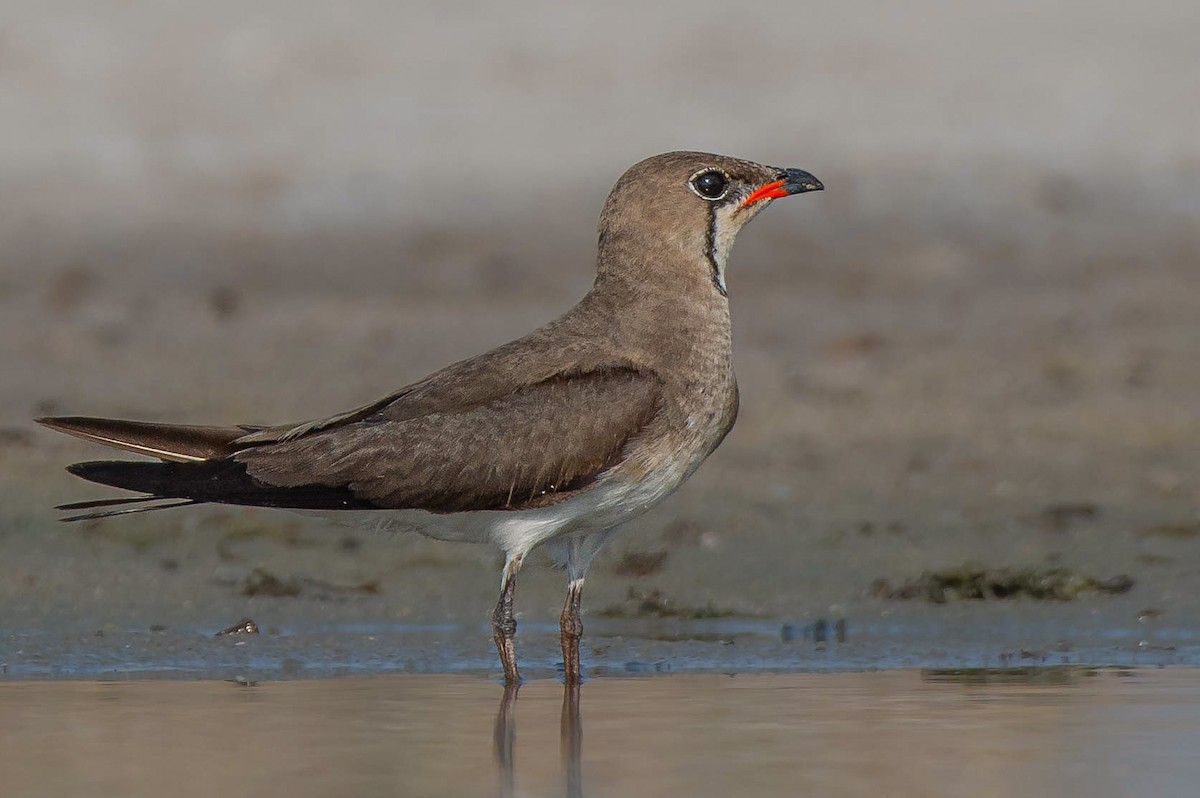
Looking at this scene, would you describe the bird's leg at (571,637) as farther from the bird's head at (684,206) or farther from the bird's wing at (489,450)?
the bird's head at (684,206)

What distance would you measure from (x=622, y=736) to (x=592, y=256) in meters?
10.9

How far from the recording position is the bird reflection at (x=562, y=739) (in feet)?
21.4

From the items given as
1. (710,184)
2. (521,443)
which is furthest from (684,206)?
(521,443)

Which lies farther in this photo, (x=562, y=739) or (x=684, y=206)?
(x=684, y=206)

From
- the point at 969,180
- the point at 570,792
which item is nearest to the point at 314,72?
the point at 969,180

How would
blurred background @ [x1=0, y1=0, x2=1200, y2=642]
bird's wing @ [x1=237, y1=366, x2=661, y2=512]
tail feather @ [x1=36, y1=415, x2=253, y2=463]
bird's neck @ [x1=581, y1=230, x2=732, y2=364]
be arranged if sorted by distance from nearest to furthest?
bird's wing @ [x1=237, y1=366, x2=661, y2=512] < tail feather @ [x1=36, y1=415, x2=253, y2=463] < bird's neck @ [x1=581, y1=230, x2=732, y2=364] < blurred background @ [x1=0, y1=0, x2=1200, y2=642]

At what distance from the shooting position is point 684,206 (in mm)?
8609

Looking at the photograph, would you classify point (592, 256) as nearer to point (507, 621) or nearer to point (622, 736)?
point (507, 621)

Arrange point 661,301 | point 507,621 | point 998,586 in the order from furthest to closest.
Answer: point 998,586, point 661,301, point 507,621

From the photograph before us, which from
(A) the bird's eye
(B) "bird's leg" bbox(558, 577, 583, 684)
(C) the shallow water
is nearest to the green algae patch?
(C) the shallow water

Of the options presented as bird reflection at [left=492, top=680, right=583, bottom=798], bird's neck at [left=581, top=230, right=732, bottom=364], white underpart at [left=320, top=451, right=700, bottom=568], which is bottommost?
bird reflection at [left=492, top=680, right=583, bottom=798]

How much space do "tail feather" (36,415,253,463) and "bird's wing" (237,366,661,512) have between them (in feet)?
0.47

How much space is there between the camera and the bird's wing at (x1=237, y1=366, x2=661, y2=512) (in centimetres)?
802

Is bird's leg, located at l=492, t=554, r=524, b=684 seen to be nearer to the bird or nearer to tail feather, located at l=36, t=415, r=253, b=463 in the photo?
the bird
